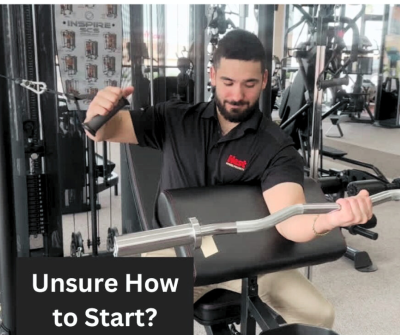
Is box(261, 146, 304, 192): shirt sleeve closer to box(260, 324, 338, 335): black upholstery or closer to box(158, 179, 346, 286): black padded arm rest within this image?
box(158, 179, 346, 286): black padded arm rest

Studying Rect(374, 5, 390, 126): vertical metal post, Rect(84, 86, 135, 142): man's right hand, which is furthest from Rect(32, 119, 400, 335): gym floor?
Rect(374, 5, 390, 126): vertical metal post

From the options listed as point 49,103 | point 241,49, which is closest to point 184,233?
point 241,49

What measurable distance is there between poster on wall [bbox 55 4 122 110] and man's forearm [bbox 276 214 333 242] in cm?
142

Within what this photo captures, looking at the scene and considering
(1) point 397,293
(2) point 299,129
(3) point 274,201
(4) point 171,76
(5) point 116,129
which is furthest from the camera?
(2) point 299,129

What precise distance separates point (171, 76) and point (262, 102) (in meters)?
0.57

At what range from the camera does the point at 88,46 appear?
2.31 meters

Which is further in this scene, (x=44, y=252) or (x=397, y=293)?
(x=397, y=293)

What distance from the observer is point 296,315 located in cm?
137

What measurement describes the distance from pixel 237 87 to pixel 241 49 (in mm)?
119

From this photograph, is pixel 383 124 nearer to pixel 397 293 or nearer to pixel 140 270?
pixel 397 293

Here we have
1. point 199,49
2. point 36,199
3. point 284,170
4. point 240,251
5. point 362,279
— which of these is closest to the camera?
point 240,251

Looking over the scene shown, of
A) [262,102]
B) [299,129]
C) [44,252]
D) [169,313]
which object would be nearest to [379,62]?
[299,129]

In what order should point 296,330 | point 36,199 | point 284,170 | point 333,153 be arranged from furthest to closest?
point 333,153, point 36,199, point 284,170, point 296,330

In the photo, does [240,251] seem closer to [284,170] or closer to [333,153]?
[284,170]
